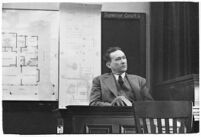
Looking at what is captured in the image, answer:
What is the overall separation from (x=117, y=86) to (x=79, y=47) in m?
0.30

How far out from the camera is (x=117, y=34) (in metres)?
2.44

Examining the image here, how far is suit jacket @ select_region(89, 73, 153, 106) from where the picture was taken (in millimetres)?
2424

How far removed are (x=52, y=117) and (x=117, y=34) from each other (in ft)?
1.90

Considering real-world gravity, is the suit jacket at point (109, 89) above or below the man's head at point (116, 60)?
below

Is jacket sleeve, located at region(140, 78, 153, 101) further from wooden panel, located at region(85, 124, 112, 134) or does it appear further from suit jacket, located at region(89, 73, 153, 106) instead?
wooden panel, located at region(85, 124, 112, 134)

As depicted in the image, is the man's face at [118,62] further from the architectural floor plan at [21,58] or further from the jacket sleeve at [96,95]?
the architectural floor plan at [21,58]

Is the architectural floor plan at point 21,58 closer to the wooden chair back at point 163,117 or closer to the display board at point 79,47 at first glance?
the display board at point 79,47

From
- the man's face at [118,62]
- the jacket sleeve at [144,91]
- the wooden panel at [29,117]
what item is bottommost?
the wooden panel at [29,117]

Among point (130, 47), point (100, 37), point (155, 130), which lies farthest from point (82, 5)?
point (155, 130)

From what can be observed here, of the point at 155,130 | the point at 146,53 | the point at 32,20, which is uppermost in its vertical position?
the point at 32,20

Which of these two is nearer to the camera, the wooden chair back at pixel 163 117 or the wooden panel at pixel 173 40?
the wooden chair back at pixel 163 117

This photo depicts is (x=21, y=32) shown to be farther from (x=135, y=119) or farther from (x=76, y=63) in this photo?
(x=135, y=119)

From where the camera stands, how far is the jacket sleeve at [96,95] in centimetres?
242

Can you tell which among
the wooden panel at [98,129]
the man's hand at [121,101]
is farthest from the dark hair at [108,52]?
the wooden panel at [98,129]
